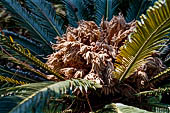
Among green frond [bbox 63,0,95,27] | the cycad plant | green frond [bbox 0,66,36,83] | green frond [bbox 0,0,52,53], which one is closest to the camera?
the cycad plant

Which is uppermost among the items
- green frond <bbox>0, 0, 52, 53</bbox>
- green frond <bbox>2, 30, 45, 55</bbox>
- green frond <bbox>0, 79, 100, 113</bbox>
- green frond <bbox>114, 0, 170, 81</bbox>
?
green frond <bbox>0, 0, 52, 53</bbox>

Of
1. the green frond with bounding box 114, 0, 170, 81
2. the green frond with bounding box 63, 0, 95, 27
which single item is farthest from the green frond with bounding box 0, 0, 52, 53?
the green frond with bounding box 114, 0, 170, 81

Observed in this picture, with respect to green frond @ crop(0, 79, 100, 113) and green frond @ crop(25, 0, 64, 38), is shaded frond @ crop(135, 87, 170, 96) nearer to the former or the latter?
green frond @ crop(0, 79, 100, 113)

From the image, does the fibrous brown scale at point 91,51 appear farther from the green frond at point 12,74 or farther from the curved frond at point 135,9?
the curved frond at point 135,9

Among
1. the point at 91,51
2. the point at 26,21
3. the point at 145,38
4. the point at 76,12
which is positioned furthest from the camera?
the point at 76,12

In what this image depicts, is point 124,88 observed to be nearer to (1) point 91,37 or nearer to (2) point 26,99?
(1) point 91,37

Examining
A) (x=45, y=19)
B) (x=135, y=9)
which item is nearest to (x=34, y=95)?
(x=45, y=19)

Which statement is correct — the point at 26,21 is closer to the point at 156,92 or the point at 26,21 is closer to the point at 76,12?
the point at 76,12
